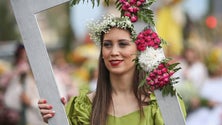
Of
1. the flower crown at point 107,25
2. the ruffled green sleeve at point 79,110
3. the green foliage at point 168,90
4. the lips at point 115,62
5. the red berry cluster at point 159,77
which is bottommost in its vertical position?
the ruffled green sleeve at point 79,110

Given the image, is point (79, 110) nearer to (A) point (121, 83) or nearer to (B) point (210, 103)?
(A) point (121, 83)

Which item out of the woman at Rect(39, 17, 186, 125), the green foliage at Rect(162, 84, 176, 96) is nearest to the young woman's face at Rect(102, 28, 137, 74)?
the woman at Rect(39, 17, 186, 125)

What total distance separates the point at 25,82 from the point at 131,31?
4.76 metres

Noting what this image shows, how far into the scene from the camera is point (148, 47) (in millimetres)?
6445

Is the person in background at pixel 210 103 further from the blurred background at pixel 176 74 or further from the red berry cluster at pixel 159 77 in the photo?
the red berry cluster at pixel 159 77

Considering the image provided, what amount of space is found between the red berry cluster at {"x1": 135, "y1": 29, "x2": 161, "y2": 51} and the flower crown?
0.14 meters

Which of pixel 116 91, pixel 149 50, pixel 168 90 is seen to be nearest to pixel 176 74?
pixel 116 91

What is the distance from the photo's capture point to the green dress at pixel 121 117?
22.3ft

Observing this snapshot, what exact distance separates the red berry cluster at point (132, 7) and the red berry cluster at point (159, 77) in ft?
1.15

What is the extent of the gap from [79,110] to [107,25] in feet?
2.02

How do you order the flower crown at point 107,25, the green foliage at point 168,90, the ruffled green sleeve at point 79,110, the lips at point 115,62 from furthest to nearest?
1. the ruffled green sleeve at point 79,110
2. the lips at point 115,62
3. the flower crown at point 107,25
4. the green foliage at point 168,90

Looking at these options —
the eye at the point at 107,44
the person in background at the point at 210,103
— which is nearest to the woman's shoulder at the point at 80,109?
the eye at the point at 107,44

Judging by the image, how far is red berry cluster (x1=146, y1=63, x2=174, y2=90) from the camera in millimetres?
6355

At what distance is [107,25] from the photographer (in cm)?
683
